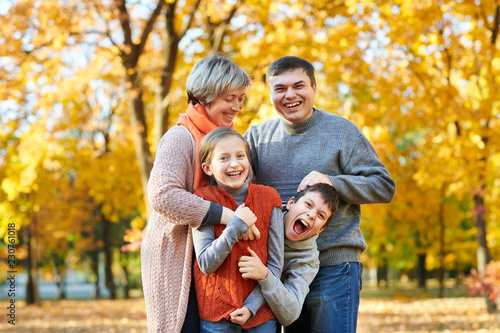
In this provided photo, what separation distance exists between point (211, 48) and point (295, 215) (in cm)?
698

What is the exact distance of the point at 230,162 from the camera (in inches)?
89.4

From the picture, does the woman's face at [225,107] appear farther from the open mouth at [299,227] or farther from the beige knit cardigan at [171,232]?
the open mouth at [299,227]

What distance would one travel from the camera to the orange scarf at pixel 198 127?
7.87 feet

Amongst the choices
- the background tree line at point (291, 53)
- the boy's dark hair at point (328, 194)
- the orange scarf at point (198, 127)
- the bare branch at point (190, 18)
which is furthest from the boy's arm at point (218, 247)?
the bare branch at point (190, 18)

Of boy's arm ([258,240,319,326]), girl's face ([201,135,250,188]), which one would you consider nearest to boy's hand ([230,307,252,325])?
boy's arm ([258,240,319,326])

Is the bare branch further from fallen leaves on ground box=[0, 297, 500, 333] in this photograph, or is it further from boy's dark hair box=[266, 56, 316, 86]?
fallen leaves on ground box=[0, 297, 500, 333]

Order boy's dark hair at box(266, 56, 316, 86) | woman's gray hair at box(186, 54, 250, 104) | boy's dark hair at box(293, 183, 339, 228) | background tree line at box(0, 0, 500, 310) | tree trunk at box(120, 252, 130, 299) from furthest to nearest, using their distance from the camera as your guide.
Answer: tree trunk at box(120, 252, 130, 299), background tree line at box(0, 0, 500, 310), boy's dark hair at box(266, 56, 316, 86), boy's dark hair at box(293, 183, 339, 228), woman's gray hair at box(186, 54, 250, 104)

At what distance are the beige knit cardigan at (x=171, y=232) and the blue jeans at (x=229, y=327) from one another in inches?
4.6

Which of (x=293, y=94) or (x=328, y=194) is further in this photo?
(x=293, y=94)

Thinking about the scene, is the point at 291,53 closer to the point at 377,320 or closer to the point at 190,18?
the point at 190,18

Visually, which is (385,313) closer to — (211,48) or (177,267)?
(211,48)

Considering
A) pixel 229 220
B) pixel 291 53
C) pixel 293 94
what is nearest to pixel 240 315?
pixel 229 220

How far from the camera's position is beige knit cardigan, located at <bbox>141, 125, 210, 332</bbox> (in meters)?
2.20

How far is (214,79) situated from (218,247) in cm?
80
